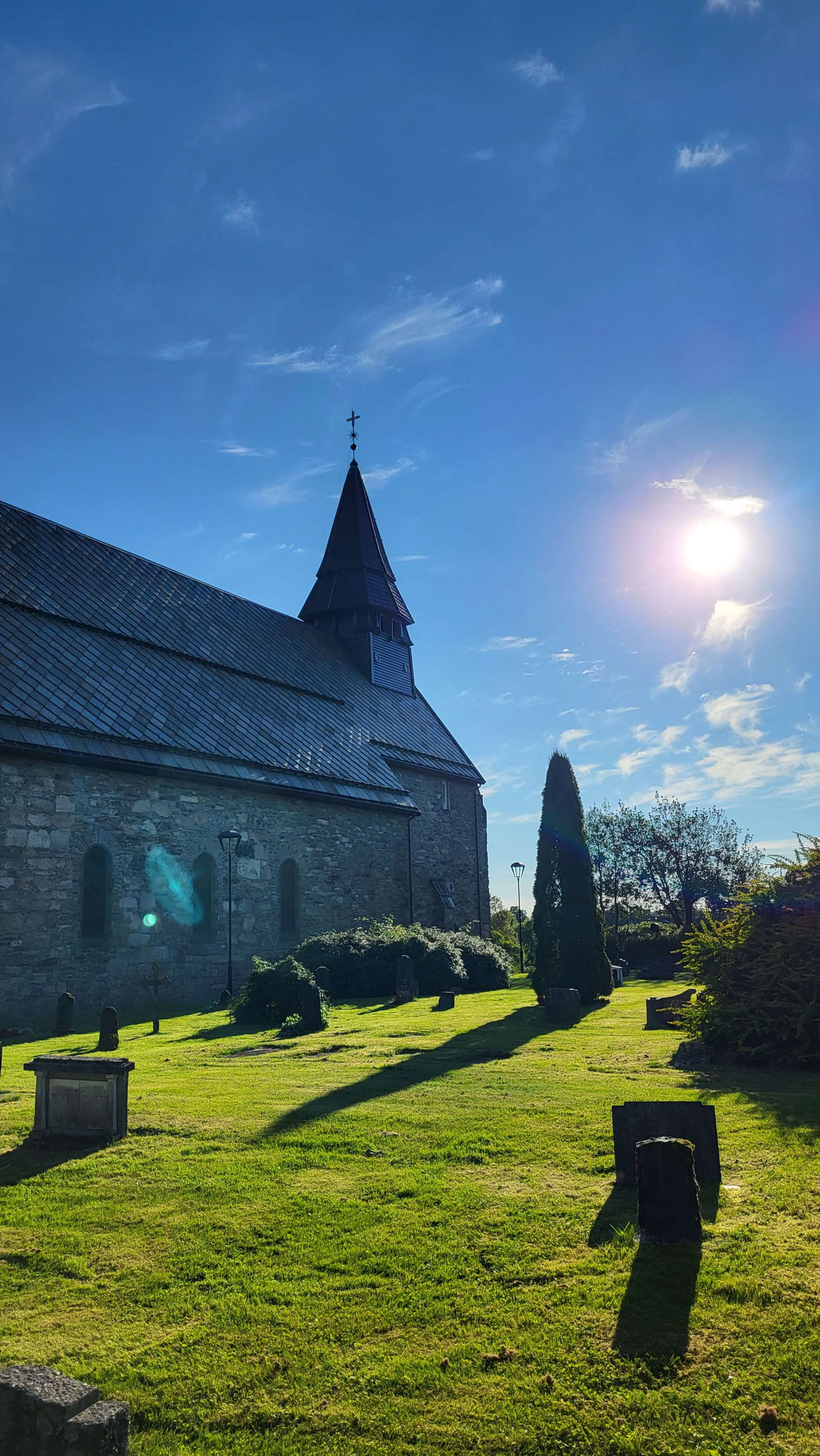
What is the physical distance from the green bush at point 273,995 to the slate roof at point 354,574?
21.0 meters

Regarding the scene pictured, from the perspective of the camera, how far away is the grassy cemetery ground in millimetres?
3465

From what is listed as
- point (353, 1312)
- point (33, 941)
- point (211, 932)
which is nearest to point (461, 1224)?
point (353, 1312)

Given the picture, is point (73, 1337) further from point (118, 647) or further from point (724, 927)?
point (118, 647)

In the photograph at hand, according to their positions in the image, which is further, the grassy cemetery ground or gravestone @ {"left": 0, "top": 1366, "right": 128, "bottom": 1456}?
the grassy cemetery ground

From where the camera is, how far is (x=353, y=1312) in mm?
4301

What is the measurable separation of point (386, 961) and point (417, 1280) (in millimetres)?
15205

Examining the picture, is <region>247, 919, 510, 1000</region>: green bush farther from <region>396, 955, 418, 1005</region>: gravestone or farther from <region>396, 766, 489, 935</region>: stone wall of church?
<region>396, 766, 489, 935</region>: stone wall of church

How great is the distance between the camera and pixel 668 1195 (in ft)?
16.4

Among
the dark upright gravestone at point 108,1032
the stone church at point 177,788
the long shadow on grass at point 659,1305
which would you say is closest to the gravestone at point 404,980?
the stone church at point 177,788

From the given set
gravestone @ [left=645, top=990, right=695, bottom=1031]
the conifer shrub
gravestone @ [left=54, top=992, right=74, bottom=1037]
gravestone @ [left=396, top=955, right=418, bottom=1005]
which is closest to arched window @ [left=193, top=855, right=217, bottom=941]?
gravestone @ [left=396, top=955, right=418, bottom=1005]

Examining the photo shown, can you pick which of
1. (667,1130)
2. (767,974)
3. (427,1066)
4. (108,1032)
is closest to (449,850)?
(108,1032)

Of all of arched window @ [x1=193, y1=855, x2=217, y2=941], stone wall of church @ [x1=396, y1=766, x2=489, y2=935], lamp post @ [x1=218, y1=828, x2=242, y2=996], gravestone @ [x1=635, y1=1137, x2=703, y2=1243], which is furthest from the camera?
stone wall of church @ [x1=396, y1=766, x2=489, y2=935]

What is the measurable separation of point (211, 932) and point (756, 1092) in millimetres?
14167

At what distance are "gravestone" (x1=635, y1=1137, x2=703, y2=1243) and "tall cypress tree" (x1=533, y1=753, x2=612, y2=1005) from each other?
13.2 m
